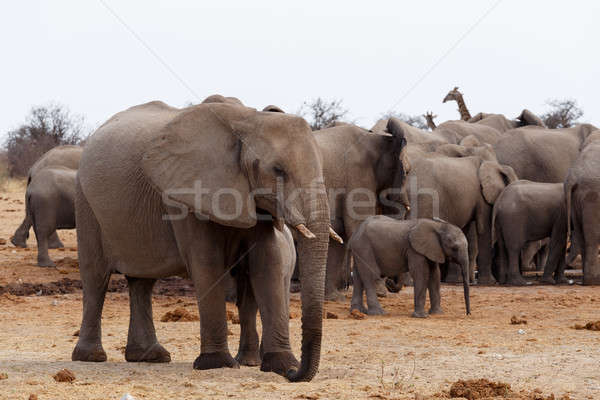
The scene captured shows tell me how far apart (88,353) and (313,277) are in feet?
7.85

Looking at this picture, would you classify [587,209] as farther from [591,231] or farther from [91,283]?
[91,283]

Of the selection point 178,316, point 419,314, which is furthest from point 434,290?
point 178,316

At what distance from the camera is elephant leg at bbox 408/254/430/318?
10.0 metres

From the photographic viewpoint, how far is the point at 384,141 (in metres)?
11.7

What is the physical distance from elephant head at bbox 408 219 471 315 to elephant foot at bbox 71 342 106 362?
14.0ft

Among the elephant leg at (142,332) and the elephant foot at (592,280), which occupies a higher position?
the elephant foot at (592,280)

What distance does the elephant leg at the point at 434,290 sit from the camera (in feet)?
33.3

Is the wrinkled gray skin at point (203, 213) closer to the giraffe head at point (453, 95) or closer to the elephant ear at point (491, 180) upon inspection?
the elephant ear at point (491, 180)

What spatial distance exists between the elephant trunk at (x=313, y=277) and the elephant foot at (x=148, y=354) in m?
1.78

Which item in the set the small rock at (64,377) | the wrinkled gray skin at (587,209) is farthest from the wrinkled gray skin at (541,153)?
the small rock at (64,377)

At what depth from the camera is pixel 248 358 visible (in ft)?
21.3

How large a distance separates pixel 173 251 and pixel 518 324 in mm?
4065

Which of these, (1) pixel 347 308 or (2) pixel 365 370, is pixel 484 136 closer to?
(1) pixel 347 308

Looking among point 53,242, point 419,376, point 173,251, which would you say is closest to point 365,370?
point 419,376
